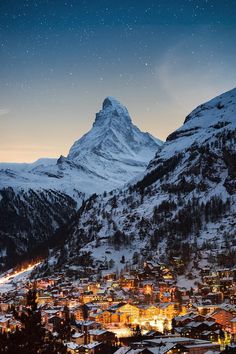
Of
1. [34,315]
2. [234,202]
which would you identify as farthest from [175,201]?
[34,315]

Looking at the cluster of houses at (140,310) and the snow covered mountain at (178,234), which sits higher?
the snow covered mountain at (178,234)

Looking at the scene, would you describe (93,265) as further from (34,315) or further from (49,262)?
(34,315)

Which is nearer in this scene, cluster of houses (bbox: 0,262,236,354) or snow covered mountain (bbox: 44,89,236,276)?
cluster of houses (bbox: 0,262,236,354)

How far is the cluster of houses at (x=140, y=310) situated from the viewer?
74000mm

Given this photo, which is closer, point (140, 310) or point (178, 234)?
point (140, 310)

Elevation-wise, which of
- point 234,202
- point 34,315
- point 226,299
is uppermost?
point 234,202

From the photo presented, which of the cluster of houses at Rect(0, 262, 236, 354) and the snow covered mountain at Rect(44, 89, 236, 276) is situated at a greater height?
the snow covered mountain at Rect(44, 89, 236, 276)

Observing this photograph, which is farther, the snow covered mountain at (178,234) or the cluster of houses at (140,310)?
the snow covered mountain at (178,234)

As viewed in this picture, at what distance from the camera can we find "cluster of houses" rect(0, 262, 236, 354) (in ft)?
243

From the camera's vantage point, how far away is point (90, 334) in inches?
3398

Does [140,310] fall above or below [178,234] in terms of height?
below

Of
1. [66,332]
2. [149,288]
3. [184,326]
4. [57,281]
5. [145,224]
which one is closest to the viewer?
[66,332]

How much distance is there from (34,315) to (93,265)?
13739cm

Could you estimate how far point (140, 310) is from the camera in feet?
366
